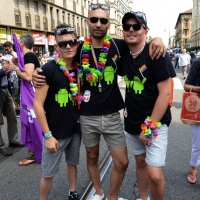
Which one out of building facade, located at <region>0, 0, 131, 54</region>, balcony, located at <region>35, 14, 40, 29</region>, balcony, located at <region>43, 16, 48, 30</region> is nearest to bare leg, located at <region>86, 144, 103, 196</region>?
building facade, located at <region>0, 0, 131, 54</region>

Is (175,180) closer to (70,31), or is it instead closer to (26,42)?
(70,31)

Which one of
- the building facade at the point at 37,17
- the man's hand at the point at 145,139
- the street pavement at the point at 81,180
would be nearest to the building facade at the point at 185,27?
the building facade at the point at 37,17

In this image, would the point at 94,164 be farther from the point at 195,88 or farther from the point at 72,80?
the point at 195,88

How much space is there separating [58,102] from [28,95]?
146 centimetres

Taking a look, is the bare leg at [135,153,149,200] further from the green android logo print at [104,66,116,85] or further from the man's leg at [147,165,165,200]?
the green android logo print at [104,66,116,85]

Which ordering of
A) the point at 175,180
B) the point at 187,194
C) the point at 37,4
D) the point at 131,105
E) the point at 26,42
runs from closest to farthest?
the point at 131,105, the point at 187,194, the point at 175,180, the point at 26,42, the point at 37,4

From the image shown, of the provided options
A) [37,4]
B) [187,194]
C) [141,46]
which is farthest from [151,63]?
[37,4]

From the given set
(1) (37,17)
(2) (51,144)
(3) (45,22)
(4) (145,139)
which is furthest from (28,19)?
(4) (145,139)

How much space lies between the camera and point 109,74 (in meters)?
2.43

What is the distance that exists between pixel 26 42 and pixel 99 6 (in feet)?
5.29

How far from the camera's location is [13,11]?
20.8 metres

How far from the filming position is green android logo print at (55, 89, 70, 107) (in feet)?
7.80

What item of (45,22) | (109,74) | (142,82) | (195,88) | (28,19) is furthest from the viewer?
(45,22)

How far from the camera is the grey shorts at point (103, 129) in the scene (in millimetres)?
2463
